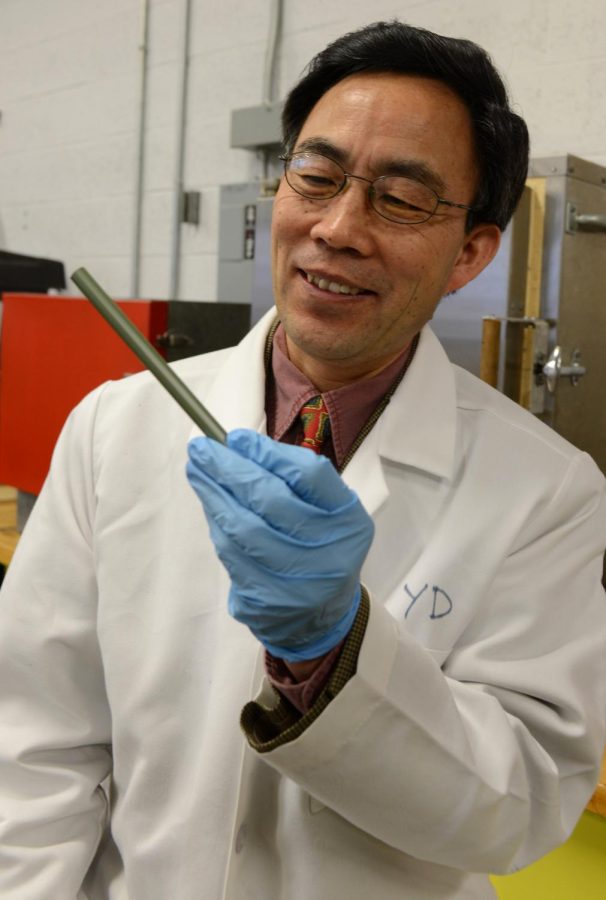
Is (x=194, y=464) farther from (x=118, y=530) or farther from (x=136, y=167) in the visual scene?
(x=136, y=167)

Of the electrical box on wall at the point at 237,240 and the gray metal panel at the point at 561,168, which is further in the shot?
the electrical box on wall at the point at 237,240

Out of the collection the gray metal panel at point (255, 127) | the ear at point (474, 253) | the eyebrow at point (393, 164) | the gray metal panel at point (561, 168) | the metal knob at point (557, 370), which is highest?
the gray metal panel at point (255, 127)

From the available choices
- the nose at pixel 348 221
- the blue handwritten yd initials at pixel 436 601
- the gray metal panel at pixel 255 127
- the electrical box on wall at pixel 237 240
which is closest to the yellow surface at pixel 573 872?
the blue handwritten yd initials at pixel 436 601

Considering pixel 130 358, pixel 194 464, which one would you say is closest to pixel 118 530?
pixel 194 464

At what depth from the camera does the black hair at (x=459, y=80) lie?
1.06 meters

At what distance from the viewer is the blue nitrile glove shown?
0.73 metres

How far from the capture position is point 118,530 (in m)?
1.07

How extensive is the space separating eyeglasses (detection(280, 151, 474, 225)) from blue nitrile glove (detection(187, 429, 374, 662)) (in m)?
0.40

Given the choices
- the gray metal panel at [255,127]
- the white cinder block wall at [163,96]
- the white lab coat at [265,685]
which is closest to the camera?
the white lab coat at [265,685]

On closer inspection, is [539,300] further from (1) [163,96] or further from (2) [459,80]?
(1) [163,96]

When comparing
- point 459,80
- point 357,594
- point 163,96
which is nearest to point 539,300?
point 459,80

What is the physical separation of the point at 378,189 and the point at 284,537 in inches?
18.9

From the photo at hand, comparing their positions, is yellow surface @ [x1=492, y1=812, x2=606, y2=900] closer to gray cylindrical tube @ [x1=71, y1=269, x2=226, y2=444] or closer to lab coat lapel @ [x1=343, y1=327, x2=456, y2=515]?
lab coat lapel @ [x1=343, y1=327, x2=456, y2=515]

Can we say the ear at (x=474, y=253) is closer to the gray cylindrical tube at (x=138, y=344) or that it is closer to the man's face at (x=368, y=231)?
the man's face at (x=368, y=231)
